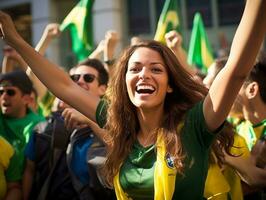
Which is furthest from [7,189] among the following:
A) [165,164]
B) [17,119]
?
[165,164]

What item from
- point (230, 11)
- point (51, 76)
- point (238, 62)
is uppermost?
point (238, 62)

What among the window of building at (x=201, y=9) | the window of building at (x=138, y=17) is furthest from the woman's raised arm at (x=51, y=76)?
the window of building at (x=138, y=17)

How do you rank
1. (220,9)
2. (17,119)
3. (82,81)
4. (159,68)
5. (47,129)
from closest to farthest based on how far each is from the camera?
(159,68) → (47,129) → (82,81) → (17,119) → (220,9)

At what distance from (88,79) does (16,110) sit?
2.38 feet

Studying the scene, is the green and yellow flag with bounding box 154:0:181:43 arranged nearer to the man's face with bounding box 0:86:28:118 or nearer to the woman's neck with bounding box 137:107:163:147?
the man's face with bounding box 0:86:28:118

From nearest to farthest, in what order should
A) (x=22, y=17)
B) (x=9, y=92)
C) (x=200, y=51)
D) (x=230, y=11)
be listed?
1. (x=9, y=92)
2. (x=200, y=51)
3. (x=230, y=11)
4. (x=22, y=17)

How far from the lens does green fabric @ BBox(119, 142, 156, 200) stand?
6.53 ft

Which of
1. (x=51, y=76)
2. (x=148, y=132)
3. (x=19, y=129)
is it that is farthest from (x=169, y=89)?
(x=19, y=129)

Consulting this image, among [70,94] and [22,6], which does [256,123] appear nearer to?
[70,94]

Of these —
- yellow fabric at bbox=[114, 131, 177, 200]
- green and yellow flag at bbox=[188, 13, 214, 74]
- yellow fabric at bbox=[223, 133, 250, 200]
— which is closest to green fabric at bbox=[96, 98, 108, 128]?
yellow fabric at bbox=[114, 131, 177, 200]

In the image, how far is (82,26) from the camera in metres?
4.60

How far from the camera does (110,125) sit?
230cm

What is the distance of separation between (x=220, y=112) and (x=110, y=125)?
73 cm

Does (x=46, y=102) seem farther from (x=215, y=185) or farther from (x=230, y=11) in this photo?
(x=230, y=11)
